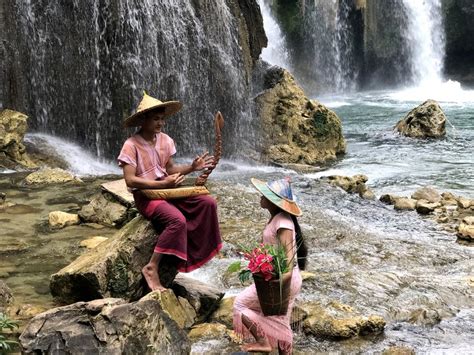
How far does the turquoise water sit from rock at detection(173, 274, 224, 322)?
662cm

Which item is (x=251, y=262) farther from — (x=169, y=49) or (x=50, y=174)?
(x=169, y=49)

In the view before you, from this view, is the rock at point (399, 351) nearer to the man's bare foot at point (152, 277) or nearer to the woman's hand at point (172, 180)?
the man's bare foot at point (152, 277)

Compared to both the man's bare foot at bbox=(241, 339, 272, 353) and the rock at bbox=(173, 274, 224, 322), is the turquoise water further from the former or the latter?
the man's bare foot at bbox=(241, 339, 272, 353)

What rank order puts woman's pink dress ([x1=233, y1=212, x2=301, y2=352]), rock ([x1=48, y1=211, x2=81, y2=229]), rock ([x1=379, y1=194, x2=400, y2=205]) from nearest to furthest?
woman's pink dress ([x1=233, y1=212, x2=301, y2=352])
rock ([x1=48, y1=211, x2=81, y2=229])
rock ([x1=379, y1=194, x2=400, y2=205])

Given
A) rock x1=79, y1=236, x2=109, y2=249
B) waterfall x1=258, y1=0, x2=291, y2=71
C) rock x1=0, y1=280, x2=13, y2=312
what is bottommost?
rock x1=79, y1=236, x2=109, y2=249

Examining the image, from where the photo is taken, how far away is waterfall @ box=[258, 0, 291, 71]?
81.0 feet

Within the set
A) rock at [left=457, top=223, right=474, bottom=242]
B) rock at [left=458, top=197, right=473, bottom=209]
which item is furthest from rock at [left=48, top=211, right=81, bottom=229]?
rock at [left=458, top=197, right=473, bottom=209]

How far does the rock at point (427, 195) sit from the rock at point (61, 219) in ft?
18.5

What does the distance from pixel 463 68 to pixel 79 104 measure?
77.4 feet

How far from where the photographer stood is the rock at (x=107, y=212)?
7.08 meters

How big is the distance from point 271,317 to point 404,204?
20.7 feet

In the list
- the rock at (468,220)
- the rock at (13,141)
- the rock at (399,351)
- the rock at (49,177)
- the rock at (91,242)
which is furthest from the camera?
the rock at (13,141)

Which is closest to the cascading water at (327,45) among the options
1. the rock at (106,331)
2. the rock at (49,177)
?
the rock at (49,177)

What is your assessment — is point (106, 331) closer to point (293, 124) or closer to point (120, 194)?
point (120, 194)
